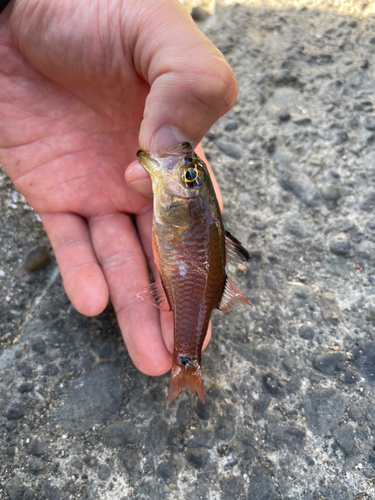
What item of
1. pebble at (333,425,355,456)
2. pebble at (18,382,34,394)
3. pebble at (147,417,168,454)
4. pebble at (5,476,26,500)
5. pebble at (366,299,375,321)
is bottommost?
pebble at (5,476,26,500)

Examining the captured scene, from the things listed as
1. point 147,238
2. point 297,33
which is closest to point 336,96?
point 297,33

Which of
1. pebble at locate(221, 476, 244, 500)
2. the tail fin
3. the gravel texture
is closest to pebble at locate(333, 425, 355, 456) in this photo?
the gravel texture

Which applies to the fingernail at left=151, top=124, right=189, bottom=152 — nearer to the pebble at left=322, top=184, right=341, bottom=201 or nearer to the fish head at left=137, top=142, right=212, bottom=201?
the fish head at left=137, top=142, right=212, bottom=201

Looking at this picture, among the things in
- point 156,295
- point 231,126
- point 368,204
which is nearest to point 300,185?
point 368,204

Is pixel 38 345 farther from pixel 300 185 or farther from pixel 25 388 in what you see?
pixel 300 185

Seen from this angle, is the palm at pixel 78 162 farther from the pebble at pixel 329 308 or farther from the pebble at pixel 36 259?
the pebble at pixel 329 308

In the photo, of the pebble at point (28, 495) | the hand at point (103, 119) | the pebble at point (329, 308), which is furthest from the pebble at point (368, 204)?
the pebble at point (28, 495)

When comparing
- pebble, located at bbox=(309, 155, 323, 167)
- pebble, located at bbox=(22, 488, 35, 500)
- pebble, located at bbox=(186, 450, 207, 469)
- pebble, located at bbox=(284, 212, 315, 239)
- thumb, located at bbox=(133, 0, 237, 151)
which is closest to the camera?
thumb, located at bbox=(133, 0, 237, 151)
